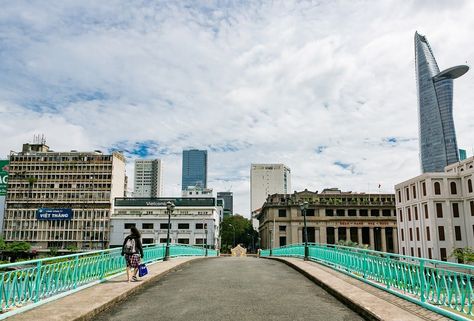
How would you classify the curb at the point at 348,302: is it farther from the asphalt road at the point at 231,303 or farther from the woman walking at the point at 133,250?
the woman walking at the point at 133,250

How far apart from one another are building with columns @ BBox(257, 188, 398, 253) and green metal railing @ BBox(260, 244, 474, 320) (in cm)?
7438

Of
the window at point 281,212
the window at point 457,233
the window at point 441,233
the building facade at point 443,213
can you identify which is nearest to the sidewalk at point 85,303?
the building facade at point 443,213

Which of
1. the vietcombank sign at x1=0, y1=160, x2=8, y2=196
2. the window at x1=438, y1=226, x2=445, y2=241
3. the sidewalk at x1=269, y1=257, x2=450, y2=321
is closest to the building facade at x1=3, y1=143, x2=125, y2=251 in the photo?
the vietcombank sign at x1=0, y1=160, x2=8, y2=196

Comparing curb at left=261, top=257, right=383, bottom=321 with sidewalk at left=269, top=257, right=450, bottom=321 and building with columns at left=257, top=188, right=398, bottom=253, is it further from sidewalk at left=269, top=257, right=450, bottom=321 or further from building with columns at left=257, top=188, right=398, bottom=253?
building with columns at left=257, top=188, right=398, bottom=253

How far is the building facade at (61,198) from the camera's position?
95312 millimetres

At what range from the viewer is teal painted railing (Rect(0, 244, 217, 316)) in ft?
23.4

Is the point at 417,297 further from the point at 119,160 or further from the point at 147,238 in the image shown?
the point at 119,160

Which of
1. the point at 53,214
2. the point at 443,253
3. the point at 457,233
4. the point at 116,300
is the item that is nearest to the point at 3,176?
the point at 53,214

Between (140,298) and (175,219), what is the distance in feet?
274

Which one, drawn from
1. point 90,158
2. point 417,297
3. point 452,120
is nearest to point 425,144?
point 452,120

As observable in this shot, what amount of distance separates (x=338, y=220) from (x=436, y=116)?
106 metres

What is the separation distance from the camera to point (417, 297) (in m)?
8.48

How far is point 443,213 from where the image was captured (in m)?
54.8

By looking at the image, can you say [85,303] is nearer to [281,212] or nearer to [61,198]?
[281,212]
